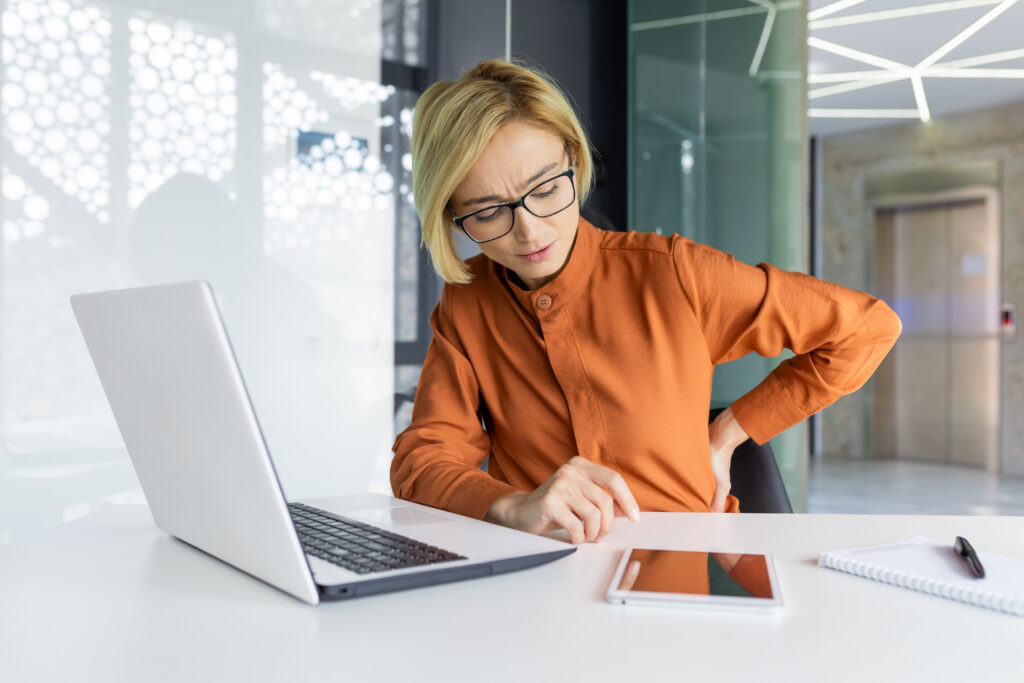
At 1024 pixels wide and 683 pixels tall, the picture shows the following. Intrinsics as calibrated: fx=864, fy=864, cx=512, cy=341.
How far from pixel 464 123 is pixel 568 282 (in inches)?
11.9

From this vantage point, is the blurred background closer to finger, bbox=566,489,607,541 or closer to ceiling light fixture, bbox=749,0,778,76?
ceiling light fixture, bbox=749,0,778,76

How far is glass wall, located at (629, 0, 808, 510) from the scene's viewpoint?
354 cm

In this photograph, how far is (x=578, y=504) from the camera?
0.92m

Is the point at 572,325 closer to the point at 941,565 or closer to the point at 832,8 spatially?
the point at 941,565

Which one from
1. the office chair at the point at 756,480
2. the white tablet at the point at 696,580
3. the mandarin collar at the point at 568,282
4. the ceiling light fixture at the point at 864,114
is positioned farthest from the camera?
the ceiling light fixture at the point at 864,114

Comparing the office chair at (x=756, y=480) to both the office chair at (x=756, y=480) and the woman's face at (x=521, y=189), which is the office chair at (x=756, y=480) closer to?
the office chair at (x=756, y=480)

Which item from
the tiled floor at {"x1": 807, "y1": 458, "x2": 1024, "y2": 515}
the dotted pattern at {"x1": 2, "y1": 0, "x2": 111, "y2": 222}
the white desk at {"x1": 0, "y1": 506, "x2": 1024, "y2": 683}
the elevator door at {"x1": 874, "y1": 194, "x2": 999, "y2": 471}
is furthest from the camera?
the elevator door at {"x1": 874, "y1": 194, "x2": 999, "y2": 471}

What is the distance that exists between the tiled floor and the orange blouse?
4130mm

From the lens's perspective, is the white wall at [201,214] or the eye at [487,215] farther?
the white wall at [201,214]

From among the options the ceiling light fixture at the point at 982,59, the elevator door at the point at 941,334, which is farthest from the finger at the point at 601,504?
the elevator door at the point at 941,334

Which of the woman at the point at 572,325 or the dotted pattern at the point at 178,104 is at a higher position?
the dotted pattern at the point at 178,104

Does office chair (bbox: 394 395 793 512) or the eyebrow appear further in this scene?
office chair (bbox: 394 395 793 512)

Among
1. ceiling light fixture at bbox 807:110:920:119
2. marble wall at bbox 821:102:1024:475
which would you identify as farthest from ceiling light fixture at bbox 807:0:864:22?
marble wall at bbox 821:102:1024:475

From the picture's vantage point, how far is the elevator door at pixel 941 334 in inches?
270
